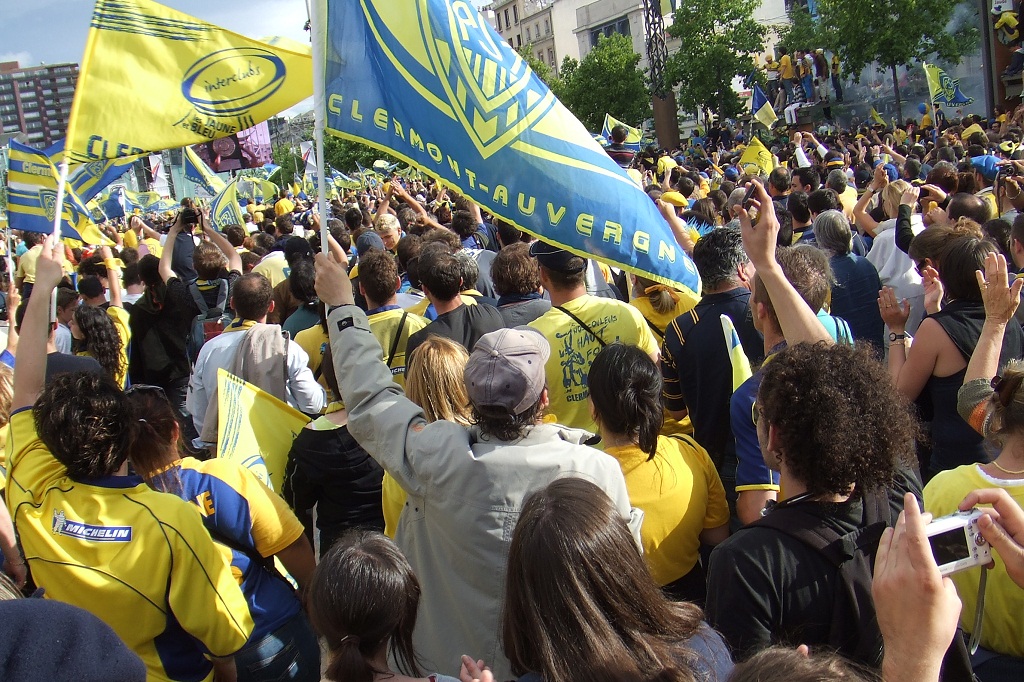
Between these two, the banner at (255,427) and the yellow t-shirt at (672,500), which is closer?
the yellow t-shirt at (672,500)

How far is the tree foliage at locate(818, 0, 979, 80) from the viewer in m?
33.9

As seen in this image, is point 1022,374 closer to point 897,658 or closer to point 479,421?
point 897,658

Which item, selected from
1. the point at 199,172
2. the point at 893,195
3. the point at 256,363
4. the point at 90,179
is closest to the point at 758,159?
the point at 893,195

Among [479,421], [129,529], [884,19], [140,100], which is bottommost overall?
[129,529]

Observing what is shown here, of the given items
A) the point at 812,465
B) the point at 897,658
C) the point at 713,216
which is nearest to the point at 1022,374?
the point at 812,465

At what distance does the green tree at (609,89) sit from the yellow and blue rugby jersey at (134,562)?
61590mm

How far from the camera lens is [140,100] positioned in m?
3.75

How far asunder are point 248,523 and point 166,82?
7.28 ft

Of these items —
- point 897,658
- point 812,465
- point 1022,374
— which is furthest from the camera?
point 1022,374

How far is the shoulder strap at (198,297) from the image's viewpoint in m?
6.34

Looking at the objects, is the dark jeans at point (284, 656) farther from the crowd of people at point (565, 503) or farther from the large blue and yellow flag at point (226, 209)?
the large blue and yellow flag at point (226, 209)

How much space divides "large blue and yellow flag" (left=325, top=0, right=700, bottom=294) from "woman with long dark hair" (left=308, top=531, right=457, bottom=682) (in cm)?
156

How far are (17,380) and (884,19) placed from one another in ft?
129

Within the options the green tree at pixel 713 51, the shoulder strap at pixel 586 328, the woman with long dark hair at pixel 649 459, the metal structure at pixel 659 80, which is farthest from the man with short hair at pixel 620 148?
the green tree at pixel 713 51
